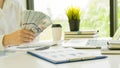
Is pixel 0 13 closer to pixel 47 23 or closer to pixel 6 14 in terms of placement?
pixel 6 14

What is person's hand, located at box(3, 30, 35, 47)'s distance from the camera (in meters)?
1.40

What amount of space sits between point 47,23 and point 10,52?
0.92 ft

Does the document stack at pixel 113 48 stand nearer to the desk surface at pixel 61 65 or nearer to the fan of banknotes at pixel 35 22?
the desk surface at pixel 61 65

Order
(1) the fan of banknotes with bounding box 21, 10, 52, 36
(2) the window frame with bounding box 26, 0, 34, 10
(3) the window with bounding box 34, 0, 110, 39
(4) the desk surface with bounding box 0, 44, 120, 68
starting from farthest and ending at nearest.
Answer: (2) the window frame with bounding box 26, 0, 34, 10, (3) the window with bounding box 34, 0, 110, 39, (1) the fan of banknotes with bounding box 21, 10, 52, 36, (4) the desk surface with bounding box 0, 44, 120, 68

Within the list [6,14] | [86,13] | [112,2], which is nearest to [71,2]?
[86,13]

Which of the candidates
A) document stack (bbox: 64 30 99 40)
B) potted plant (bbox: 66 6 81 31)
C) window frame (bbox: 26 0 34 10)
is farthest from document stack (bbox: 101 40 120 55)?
window frame (bbox: 26 0 34 10)

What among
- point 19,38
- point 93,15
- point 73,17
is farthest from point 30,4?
point 19,38

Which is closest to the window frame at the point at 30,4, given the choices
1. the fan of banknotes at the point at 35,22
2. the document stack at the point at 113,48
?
the fan of banknotes at the point at 35,22

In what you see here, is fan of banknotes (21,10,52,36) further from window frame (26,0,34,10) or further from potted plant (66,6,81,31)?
window frame (26,0,34,10)

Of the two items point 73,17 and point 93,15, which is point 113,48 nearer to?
point 73,17

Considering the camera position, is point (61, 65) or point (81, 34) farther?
point (81, 34)

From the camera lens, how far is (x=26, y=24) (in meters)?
1.35

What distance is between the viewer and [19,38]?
146 cm

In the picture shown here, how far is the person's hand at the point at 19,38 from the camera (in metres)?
1.40
